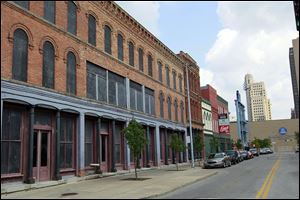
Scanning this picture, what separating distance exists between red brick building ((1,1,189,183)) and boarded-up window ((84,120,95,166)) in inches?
2.4

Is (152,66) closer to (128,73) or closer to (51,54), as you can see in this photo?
(128,73)

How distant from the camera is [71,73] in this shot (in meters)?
22.2

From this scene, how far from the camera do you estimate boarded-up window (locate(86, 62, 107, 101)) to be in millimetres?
24094

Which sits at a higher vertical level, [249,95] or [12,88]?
[249,95]

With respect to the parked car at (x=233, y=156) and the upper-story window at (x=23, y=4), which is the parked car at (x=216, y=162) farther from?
the upper-story window at (x=23, y=4)

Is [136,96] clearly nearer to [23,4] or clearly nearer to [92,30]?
[92,30]

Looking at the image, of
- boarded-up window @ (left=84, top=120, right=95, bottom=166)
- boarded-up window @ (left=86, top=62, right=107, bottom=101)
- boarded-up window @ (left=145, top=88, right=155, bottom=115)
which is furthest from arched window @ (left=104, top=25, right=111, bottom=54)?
boarded-up window @ (left=145, top=88, right=155, bottom=115)

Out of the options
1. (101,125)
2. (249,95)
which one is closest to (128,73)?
(101,125)

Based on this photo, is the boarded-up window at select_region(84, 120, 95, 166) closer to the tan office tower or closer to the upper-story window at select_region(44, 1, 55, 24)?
the upper-story window at select_region(44, 1, 55, 24)

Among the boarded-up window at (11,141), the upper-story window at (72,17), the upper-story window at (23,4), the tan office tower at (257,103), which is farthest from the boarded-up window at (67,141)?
the tan office tower at (257,103)

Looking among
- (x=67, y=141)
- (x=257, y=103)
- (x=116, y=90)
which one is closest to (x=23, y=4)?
(x=67, y=141)

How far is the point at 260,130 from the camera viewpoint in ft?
424

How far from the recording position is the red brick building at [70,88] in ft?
57.8

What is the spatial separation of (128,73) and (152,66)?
627 cm
